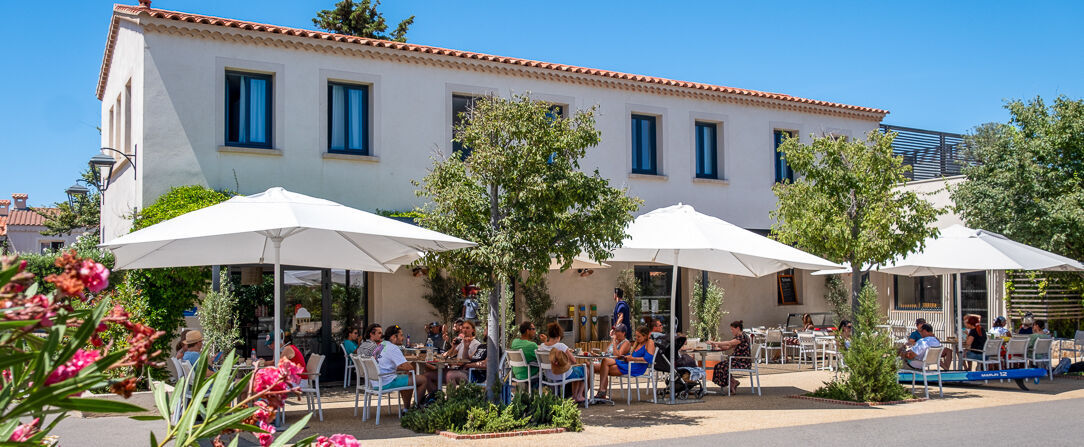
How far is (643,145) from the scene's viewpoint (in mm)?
19844

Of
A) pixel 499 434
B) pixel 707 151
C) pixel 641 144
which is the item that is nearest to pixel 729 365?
pixel 499 434

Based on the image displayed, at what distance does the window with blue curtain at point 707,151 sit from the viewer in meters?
20.7

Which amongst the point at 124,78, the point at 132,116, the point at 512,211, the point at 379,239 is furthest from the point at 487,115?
the point at 124,78

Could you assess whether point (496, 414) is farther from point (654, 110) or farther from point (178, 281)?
point (654, 110)

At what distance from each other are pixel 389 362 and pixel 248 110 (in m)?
→ 6.60

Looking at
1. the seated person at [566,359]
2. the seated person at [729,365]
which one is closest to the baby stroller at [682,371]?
the seated person at [729,365]

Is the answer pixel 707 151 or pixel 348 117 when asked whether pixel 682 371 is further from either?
pixel 707 151

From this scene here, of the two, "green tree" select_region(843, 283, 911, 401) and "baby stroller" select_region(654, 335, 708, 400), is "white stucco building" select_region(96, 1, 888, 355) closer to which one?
"baby stroller" select_region(654, 335, 708, 400)

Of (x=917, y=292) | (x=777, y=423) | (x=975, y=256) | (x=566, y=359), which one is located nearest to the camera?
(x=777, y=423)

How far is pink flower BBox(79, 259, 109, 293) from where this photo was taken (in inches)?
72.6

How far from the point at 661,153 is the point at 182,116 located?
1008 centimetres

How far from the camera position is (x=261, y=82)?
51.2 ft

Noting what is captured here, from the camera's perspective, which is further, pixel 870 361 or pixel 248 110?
pixel 248 110

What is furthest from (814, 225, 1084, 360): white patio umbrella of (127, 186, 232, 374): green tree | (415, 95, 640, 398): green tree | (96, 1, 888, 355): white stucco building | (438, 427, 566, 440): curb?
(127, 186, 232, 374): green tree
